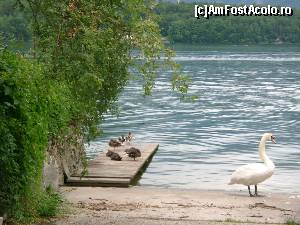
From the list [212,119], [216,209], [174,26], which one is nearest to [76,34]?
[216,209]

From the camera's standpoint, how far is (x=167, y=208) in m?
14.4

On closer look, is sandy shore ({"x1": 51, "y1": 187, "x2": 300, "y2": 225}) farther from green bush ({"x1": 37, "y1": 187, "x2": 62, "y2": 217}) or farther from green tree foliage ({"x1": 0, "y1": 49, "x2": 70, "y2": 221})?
green tree foliage ({"x1": 0, "y1": 49, "x2": 70, "y2": 221})

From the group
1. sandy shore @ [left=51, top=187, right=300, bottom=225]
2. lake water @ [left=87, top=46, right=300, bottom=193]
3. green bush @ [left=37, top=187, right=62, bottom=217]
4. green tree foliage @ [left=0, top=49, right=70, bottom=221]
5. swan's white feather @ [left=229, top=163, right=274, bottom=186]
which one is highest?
green tree foliage @ [left=0, top=49, right=70, bottom=221]

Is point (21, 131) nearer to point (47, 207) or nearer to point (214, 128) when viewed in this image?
point (47, 207)

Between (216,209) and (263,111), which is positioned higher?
(216,209)

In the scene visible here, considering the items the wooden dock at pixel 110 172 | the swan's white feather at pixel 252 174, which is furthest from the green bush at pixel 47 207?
the swan's white feather at pixel 252 174

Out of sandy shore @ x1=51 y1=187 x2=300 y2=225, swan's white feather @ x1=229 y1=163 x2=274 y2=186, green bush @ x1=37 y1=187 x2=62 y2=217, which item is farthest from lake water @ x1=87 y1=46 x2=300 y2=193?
green bush @ x1=37 y1=187 x2=62 y2=217

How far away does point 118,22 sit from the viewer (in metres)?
13.3

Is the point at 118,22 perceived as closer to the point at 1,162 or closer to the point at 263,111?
the point at 1,162

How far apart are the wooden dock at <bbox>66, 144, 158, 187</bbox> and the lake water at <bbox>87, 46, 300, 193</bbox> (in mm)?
707

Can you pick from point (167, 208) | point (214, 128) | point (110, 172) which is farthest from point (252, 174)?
point (214, 128)

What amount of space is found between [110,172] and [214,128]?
23.5 m

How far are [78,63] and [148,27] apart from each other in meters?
1.73

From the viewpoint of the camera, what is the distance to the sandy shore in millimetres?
11703
